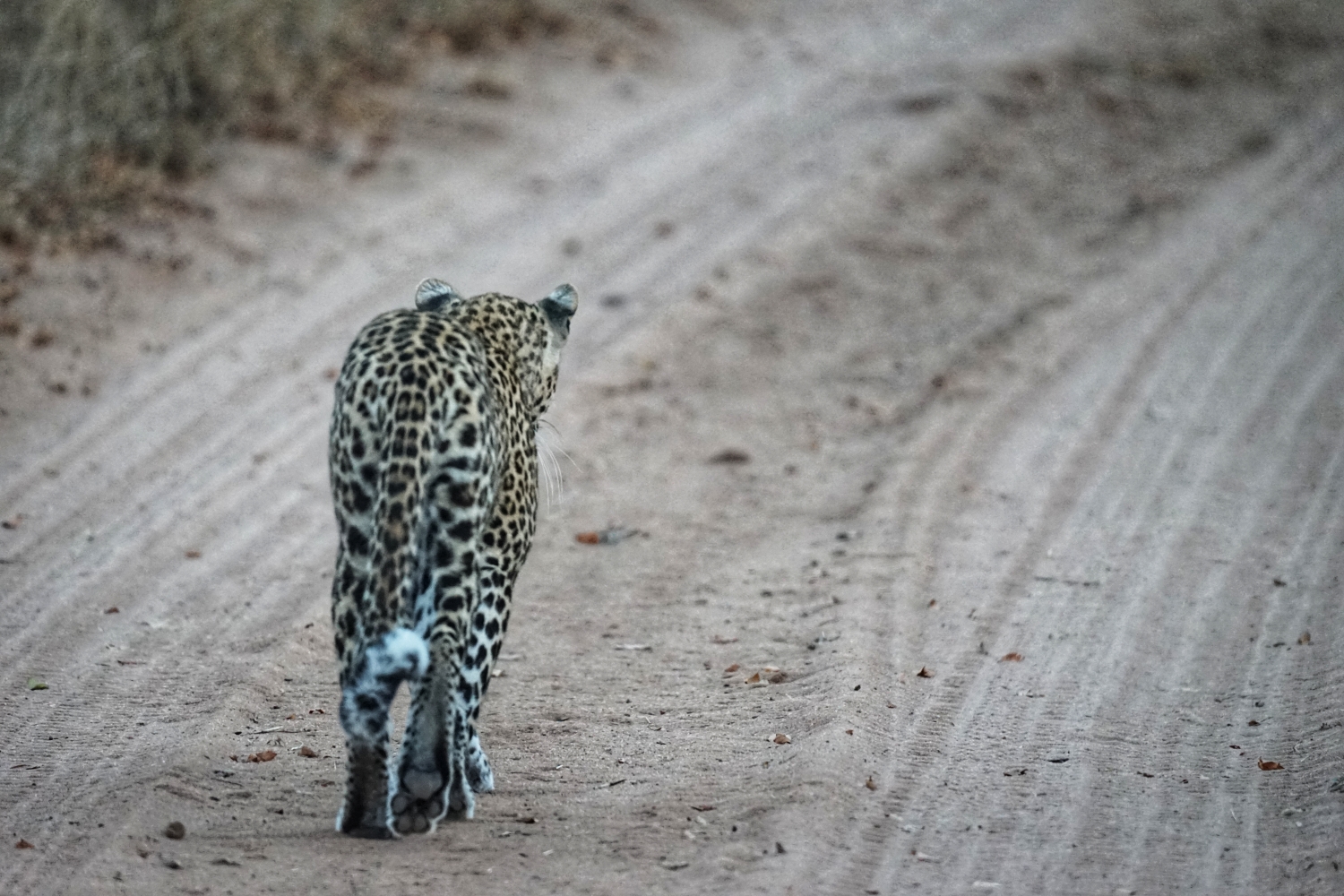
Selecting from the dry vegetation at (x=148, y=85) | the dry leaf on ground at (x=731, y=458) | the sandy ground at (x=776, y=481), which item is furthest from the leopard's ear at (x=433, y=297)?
the dry vegetation at (x=148, y=85)

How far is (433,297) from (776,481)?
3952 mm

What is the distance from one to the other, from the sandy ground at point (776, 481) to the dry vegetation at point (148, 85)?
47 centimetres

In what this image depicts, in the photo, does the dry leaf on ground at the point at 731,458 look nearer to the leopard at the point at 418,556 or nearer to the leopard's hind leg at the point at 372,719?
the leopard at the point at 418,556

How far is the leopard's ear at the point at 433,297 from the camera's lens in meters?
7.04

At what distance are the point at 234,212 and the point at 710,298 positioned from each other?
13.5 feet

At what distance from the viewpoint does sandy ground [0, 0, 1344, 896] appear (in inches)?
241

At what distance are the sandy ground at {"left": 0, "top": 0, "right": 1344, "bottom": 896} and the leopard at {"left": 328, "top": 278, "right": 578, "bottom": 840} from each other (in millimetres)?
319

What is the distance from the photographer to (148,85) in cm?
1325

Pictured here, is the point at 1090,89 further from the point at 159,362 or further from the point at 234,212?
the point at 159,362

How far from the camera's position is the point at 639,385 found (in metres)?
11.7

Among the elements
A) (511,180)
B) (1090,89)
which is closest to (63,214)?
(511,180)

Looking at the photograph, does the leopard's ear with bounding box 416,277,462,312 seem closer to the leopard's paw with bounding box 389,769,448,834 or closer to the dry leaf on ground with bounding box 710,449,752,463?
the leopard's paw with bounding box 389,769,448,834

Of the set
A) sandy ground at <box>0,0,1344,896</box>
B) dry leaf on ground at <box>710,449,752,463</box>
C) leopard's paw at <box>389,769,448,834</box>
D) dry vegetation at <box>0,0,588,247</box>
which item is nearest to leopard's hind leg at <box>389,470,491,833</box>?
leopard's paw at <box>389,769,448,834</box>

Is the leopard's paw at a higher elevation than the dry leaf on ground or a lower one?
lower
